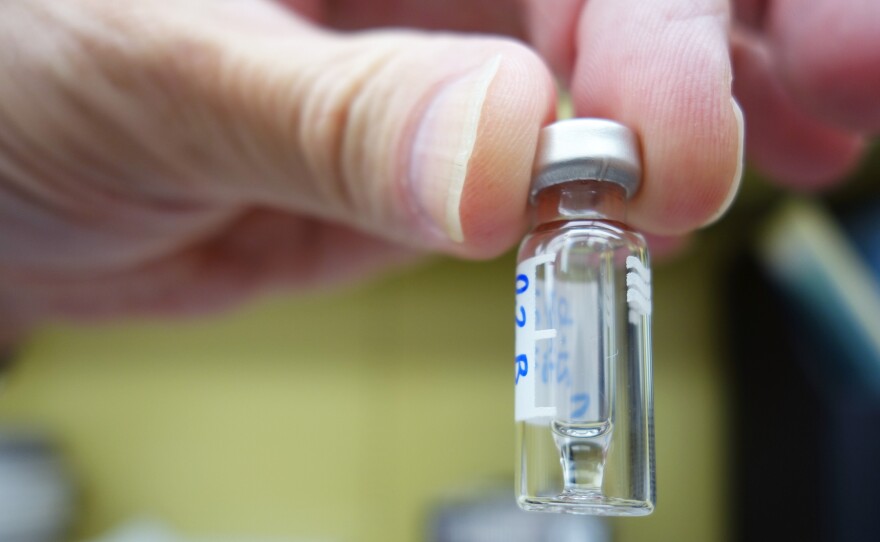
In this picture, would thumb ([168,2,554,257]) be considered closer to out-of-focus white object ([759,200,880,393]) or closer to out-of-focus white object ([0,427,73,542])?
out-of-focus white object ([759,200,880,393])

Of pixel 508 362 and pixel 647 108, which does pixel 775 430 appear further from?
pixel 647 108

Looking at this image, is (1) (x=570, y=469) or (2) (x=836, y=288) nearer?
(1) (x=570, y=469)

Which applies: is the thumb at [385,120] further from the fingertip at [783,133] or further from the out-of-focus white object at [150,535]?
the out-of-focus white object at [150,535]

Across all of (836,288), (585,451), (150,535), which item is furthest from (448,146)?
(150,535)

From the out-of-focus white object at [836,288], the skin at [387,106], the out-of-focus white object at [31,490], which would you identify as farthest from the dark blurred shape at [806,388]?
A: the out-of-focus white object at [31,490]

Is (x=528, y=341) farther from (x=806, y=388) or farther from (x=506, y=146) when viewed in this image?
(x=806, y=388)

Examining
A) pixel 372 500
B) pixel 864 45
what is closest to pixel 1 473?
pixel 372 500
